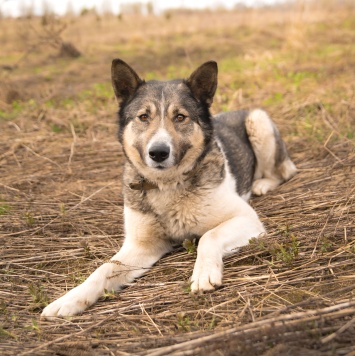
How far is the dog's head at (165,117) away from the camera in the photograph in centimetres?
347

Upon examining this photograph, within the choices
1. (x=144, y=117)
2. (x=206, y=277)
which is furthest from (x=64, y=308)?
(x=144, y=117)

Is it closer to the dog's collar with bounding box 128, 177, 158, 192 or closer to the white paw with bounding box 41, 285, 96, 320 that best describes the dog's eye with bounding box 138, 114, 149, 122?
the dog's collar with bounding box 128, 177, 158, 192

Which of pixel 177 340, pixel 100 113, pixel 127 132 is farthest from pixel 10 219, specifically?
pixel 100 113

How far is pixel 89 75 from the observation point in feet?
39.7

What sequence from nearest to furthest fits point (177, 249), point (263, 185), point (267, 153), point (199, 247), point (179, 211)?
point (199, 247) < point (179, 211) < point (177, 249) < point (263, 185) < point (267, 153)

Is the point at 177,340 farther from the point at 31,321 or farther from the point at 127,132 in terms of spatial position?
the point at 127,132

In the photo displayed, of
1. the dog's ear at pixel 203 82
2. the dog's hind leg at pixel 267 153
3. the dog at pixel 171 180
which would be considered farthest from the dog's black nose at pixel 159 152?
the dog's hind leg at pixel 267 153

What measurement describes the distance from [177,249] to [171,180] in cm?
61

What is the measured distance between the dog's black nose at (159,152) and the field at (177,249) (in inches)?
32.9

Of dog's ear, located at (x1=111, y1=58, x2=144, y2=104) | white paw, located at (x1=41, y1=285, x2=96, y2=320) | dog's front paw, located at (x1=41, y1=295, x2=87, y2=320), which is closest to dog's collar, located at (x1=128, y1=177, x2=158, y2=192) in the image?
dog's ear, located at (x1=111, y1=58, x2=144, y2=104)

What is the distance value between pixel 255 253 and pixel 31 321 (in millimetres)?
1646

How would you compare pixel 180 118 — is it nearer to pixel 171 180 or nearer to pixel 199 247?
pixel 171 180

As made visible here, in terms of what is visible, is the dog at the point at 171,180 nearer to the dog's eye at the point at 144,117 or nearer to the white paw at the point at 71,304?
the dog's eye at the point at 144,117

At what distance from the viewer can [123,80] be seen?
3.88 metres
